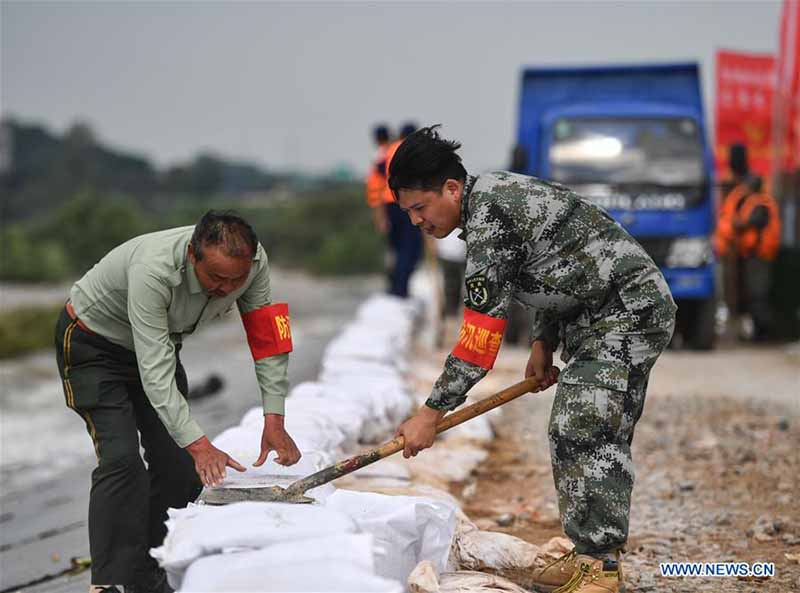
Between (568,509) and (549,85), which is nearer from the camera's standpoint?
(568,509)

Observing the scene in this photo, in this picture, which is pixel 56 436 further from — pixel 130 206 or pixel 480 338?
pixel 130 206

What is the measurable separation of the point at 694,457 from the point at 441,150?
2.81m

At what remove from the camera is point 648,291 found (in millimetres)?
2992

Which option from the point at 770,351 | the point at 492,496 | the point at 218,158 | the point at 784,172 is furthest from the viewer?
the point at 218,158

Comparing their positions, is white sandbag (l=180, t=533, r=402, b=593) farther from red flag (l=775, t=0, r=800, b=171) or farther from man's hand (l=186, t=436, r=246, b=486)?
red flag (l=775, t=0, r=800, b=171)

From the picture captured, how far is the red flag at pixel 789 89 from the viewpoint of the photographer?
33.0 feet

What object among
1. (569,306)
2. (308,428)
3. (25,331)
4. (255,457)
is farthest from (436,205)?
(25,331)

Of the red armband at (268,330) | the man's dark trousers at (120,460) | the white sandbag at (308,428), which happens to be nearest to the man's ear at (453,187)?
the red armband at (268,330)

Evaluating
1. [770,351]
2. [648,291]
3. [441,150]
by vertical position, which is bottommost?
[770,351]

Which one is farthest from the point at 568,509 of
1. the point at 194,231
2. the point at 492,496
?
the point at 492,496

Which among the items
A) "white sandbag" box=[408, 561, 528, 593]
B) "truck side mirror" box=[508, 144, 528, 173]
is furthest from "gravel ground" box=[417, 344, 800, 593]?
"truck side mirror" box=[508, 144, 528, 173]

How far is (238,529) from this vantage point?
2631 millimetres

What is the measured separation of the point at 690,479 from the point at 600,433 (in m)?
1.95

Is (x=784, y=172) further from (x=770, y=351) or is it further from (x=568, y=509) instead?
(x=568, y=509)
